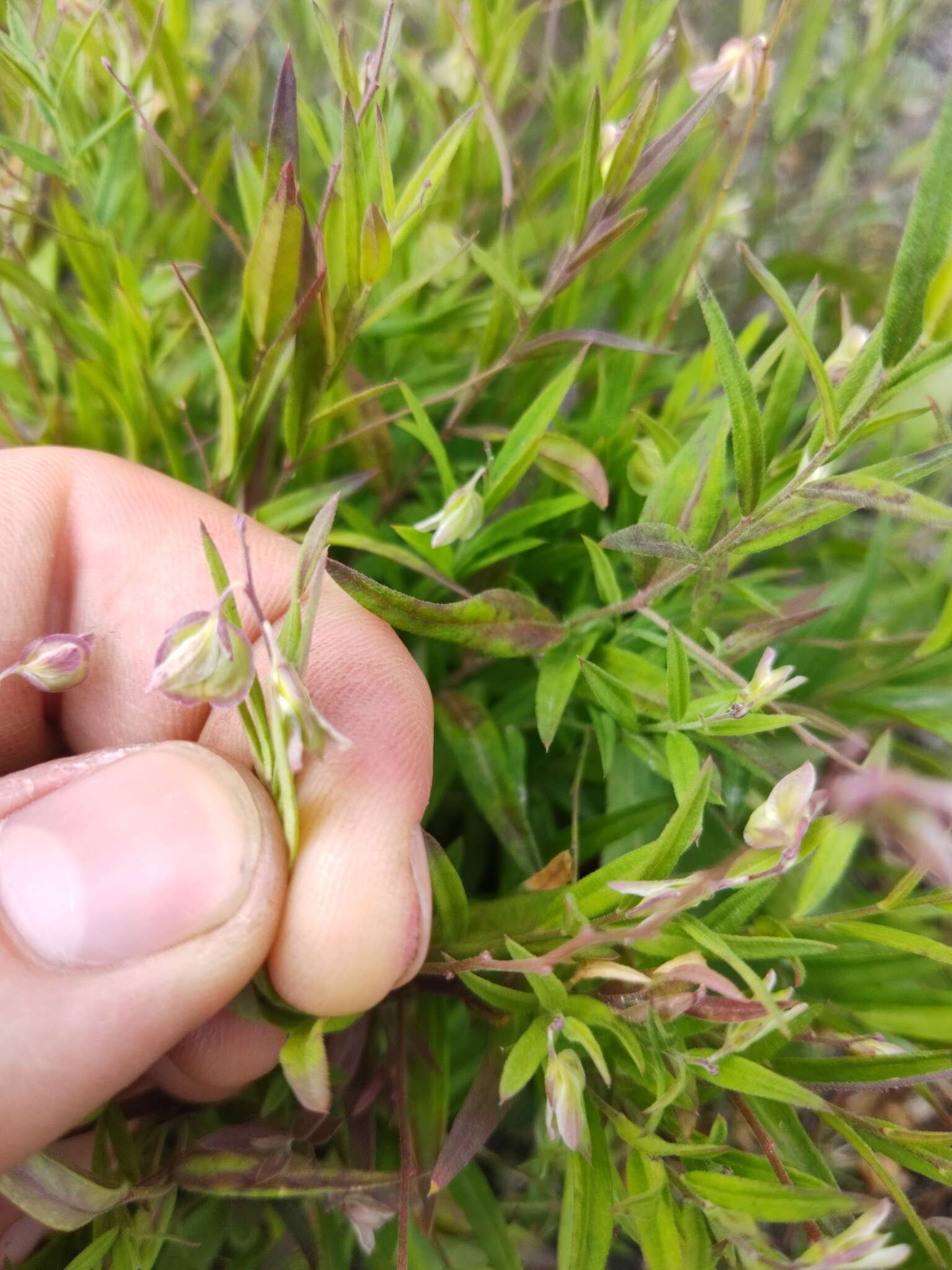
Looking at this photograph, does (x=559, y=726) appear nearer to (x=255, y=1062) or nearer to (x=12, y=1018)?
(x=255, y=1062)

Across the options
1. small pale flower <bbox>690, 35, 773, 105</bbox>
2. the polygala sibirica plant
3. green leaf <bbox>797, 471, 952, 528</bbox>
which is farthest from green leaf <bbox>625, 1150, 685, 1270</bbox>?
small pale flower <bbox>690, 35, 773, 105</bbox>

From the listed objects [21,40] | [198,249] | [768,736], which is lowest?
[768,736]

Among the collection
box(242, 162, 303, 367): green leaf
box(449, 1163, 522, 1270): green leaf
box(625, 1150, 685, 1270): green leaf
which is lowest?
box(449, 1163, 522, 1270): green leaf

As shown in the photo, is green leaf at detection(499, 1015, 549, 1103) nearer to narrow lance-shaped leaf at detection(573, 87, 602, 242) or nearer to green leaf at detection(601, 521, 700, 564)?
green leaf at detection(601, 521, 700, 564)

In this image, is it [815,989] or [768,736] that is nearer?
[815,989]

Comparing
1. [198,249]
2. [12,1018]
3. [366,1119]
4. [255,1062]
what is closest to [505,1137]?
[366,1119]

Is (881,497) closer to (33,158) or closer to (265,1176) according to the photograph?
(265,1176)

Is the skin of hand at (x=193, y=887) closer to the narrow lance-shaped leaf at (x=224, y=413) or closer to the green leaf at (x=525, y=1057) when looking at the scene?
the green leaf at (x=525, y=1057)
